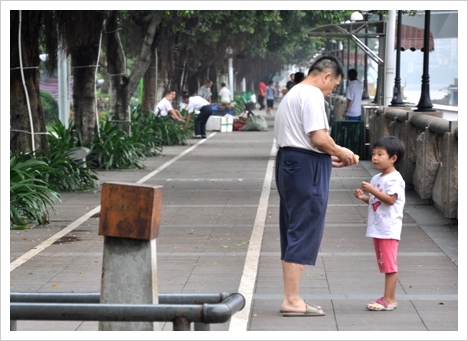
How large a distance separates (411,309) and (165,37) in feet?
86.6

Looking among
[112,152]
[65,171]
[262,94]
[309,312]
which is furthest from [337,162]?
[262,94]

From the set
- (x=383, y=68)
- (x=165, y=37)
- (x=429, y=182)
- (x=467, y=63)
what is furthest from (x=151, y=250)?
(x=165, y=37)

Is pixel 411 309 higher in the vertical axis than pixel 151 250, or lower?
lower

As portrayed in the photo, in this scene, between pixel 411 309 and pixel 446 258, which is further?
pixel 446 258

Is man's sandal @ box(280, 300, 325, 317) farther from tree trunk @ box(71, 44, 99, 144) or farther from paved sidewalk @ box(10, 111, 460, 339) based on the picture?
tree trunk @ box(71, 44, 99, 144)

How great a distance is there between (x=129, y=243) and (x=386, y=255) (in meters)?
3.26

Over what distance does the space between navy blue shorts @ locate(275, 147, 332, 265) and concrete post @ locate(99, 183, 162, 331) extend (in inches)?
105

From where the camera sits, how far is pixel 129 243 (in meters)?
4.60

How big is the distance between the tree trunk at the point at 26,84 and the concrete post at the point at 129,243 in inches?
432

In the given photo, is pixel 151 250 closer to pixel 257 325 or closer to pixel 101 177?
pixel 257 325

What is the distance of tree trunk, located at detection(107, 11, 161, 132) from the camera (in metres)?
24.1

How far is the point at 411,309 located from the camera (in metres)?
7.34

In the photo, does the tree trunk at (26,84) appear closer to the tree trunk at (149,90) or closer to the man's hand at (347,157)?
the man's hand at (347,157)

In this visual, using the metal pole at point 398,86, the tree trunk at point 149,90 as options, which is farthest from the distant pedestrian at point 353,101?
the tree trunk at point 149,90
